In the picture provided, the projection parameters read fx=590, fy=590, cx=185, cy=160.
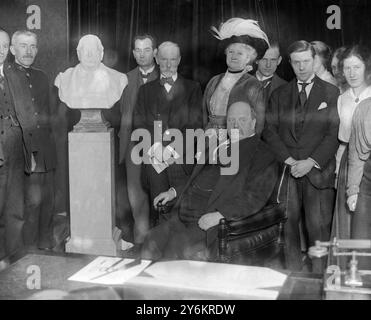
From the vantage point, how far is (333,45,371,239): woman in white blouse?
3791 mm

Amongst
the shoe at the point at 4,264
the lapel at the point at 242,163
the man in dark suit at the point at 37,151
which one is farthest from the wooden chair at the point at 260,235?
the man in dark suit at the point at 37,151

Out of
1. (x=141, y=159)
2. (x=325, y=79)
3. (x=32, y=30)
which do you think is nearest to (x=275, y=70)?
(x=325, y=79)

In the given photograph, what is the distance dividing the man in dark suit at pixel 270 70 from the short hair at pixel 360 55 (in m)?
0.40

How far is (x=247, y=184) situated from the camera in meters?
3.63

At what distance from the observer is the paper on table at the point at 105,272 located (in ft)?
8.48

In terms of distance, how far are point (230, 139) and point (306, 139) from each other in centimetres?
52

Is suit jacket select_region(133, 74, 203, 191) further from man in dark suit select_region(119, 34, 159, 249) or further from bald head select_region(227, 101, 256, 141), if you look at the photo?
bald head select_region(227, 101, 256, 141)

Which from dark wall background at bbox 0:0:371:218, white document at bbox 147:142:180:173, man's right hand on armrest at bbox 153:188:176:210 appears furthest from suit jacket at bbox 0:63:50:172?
man's right hand on armrest at bbox 153:188:176:210

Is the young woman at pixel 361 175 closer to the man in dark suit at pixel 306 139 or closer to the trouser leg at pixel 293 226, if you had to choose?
the man in dark suit at pixel 306 139

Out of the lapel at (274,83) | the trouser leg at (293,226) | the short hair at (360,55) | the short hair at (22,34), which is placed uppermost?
the short hair at (22,34)

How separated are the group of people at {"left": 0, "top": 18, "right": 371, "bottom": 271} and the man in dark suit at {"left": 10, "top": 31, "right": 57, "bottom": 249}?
0.4 inches

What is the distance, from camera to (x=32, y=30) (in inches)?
180

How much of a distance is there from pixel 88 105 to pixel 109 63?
357 mm

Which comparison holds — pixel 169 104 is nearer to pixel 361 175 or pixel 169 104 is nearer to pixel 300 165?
pixel 300 165
